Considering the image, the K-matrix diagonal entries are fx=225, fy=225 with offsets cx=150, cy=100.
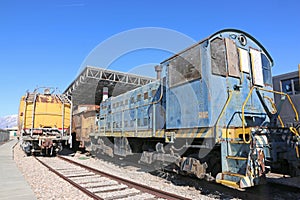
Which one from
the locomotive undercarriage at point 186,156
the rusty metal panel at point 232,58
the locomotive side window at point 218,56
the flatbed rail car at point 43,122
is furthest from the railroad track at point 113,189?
the flatbed rail car at point 43,122

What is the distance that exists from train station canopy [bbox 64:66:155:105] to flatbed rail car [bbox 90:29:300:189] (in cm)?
1587

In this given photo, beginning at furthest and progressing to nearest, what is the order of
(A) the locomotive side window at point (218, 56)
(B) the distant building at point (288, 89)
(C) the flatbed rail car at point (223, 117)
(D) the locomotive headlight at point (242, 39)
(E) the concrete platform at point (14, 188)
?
(B) the distant building at point (288, 89)
(D) the locomotive headlight at point (242, 39)
(A) the locomotive side window at point (218, 56)
(E) the concrete platform at point (14, 188)
(C) the flatbed rail car at point (223, 117)

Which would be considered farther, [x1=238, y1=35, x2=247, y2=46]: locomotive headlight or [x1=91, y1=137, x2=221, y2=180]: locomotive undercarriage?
[x1=238, y1=35, x2=247, y2=46]: locomotive headlight

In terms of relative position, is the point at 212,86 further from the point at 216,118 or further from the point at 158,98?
the point at 158,98

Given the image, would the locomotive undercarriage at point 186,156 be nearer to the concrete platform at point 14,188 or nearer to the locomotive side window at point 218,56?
the locomotive side window at point 218,56

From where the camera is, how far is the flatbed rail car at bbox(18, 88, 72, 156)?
1323cm

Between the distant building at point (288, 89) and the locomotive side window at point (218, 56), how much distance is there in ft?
30.2

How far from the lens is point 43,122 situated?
13.9 metres

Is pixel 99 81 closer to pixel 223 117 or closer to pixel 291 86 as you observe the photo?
pixel 291 86

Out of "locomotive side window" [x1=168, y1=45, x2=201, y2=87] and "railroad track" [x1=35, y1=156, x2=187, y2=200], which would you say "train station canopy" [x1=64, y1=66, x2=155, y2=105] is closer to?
"railroad track" [x1=35, y1=156, x2=187, y2=200]

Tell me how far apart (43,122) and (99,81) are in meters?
10.5

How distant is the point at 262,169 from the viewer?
15.4 feet

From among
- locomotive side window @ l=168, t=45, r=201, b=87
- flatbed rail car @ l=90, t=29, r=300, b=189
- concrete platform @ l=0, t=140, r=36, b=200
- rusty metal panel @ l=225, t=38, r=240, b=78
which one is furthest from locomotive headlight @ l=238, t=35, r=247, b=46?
concrete platform @ l=0, t=140, r=36, b=200

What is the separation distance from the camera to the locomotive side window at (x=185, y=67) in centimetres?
605
